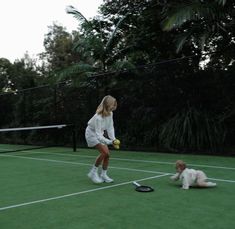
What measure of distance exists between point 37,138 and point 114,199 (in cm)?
1254

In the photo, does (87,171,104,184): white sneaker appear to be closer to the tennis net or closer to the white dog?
the white dog

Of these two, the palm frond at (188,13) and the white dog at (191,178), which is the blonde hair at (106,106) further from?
the palm frond at (188,13)

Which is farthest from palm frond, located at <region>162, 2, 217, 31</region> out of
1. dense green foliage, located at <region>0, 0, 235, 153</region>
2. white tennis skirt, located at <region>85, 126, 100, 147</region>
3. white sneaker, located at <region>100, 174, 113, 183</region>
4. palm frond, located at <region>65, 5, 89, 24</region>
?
palm frond, located at <region>65, 5, 89, 24</region>

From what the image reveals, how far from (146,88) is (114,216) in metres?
8.64

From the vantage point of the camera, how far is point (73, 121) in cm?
1639

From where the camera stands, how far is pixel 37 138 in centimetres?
1833

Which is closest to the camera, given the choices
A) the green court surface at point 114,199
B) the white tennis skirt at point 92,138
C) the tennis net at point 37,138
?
the green court surface at point 114,199

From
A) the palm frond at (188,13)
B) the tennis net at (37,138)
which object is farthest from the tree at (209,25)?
the tennis net at (37,138)

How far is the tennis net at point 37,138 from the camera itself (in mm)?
16750

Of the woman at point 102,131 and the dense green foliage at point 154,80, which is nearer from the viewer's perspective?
the woman at point 102,131

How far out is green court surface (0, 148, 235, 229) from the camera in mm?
4961

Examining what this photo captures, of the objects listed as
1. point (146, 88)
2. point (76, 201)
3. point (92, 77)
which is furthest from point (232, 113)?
point (76, 201)

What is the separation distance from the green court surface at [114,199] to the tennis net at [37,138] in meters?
6.49

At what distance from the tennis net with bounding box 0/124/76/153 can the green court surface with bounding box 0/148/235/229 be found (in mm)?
6491
